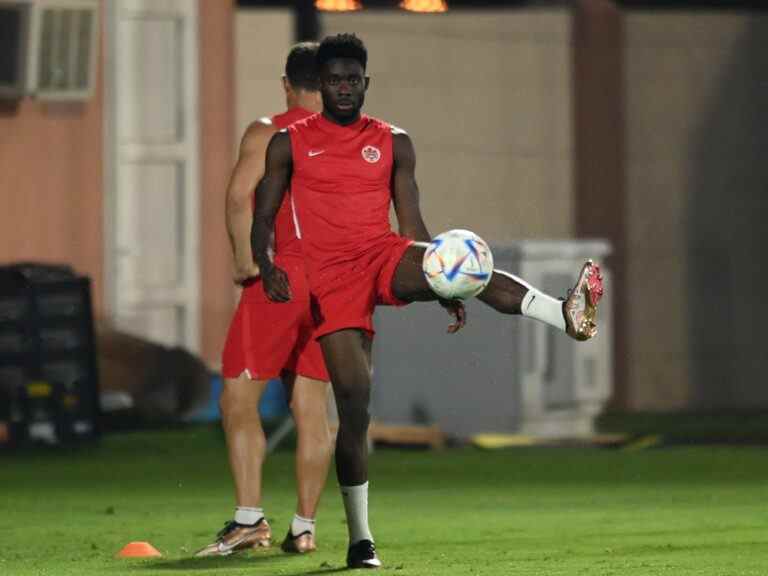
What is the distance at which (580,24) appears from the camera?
75.0 ft

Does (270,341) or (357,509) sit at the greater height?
(270,341)

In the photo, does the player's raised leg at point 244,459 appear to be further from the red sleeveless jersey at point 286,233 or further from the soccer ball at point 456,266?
the soccer ball at point 456,266

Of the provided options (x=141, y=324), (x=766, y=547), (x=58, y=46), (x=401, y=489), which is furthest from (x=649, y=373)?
(x=766, y=547)

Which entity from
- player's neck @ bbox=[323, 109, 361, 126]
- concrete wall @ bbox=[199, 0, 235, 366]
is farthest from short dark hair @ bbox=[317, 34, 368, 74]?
concrete wall @ bbox=[199, 0, 235, 366]

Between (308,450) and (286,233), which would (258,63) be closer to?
(308,450)

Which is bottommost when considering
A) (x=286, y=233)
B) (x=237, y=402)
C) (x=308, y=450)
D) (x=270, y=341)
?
(x=308, y=450)

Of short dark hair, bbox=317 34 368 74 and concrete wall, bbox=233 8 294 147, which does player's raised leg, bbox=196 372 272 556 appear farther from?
concrete wall, bbox=233 8 294 147

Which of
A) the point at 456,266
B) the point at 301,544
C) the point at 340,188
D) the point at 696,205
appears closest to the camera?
the point at 456,266

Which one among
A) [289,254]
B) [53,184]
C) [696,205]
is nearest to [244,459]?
[289,254]

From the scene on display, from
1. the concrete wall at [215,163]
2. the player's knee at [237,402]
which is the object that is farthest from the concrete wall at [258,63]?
the player's knee at [237,402]

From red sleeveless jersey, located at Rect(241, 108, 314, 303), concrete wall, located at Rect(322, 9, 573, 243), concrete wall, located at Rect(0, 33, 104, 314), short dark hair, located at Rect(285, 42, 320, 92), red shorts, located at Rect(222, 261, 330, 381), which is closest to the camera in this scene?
red sleeveless jersey, located at Rect(241, 108, 314, 303)

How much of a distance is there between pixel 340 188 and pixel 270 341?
0.94 meters

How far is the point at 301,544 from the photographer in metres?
9.50

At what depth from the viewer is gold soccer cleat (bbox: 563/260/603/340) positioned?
8773 millimetres
